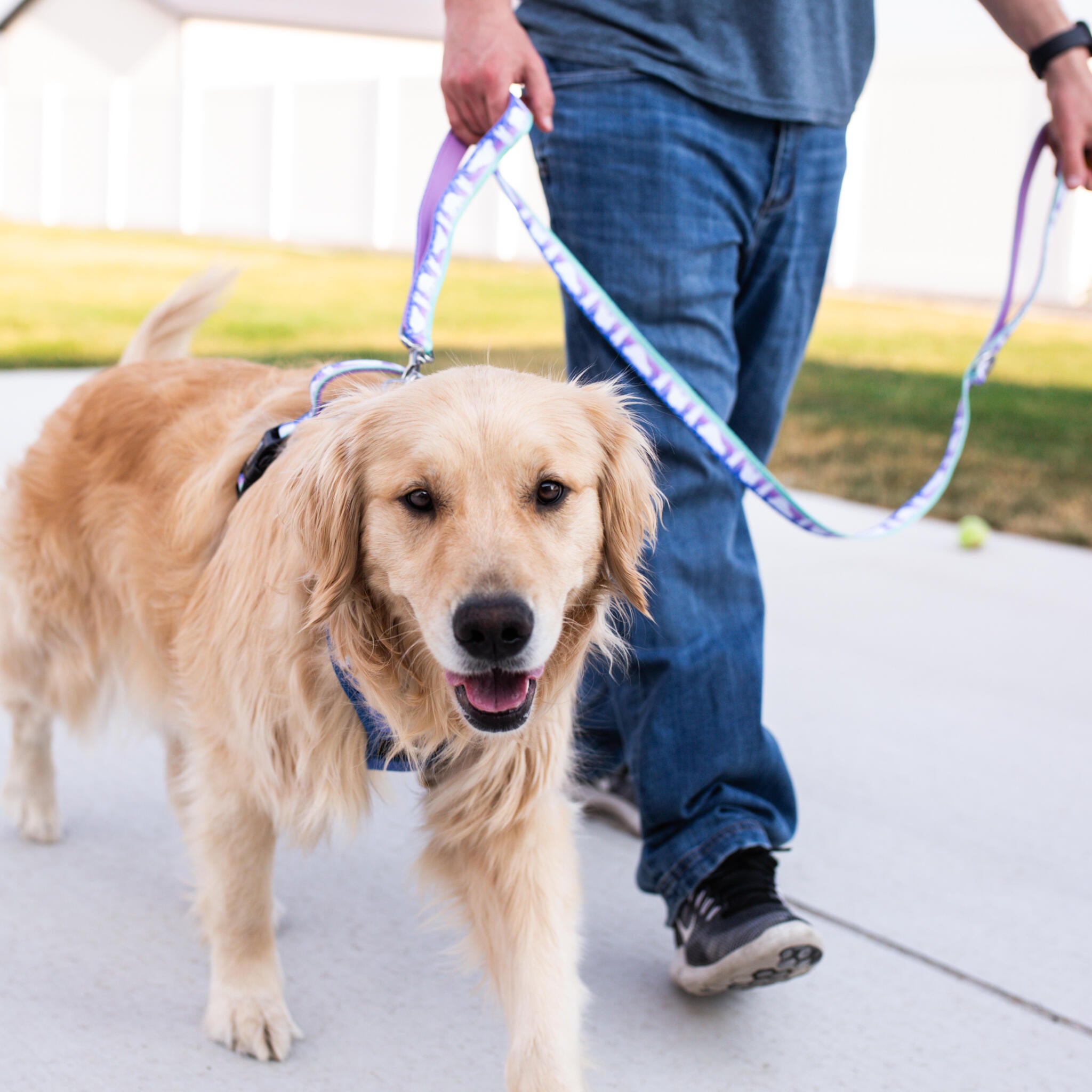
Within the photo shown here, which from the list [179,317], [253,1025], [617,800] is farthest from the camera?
[179,317]

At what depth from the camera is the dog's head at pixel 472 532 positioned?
1930 millimetres

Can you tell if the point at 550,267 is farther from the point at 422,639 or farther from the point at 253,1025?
the point at 253,1025

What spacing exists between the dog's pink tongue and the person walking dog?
1.74 feet

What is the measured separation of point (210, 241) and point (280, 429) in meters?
22.6

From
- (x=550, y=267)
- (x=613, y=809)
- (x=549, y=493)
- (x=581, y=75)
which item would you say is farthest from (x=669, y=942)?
(x=581, y=75)

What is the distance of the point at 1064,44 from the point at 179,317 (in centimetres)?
236

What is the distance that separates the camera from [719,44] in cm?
246

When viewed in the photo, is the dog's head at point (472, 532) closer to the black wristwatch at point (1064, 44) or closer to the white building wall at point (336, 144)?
the black wristwatch at point (1064, 44)

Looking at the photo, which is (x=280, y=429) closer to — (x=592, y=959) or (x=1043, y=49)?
(x=592, y=959)

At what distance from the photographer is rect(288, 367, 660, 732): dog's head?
1930 mm

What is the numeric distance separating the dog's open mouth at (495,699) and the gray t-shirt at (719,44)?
1268 millimetres

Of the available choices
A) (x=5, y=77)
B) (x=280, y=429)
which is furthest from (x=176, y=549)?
(x=5, y=77)

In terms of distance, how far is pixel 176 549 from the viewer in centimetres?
254

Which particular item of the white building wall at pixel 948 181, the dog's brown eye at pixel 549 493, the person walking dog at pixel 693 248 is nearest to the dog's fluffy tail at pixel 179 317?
the person walking dog at pixel 693 248
